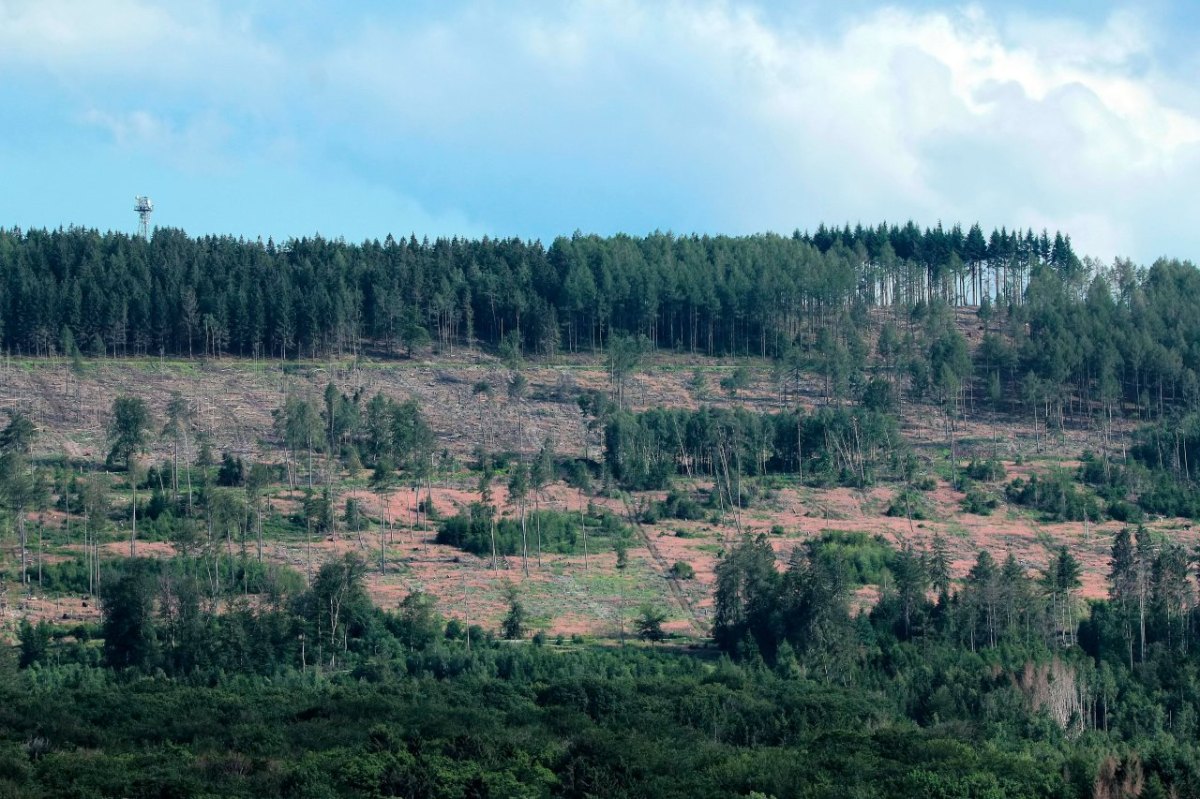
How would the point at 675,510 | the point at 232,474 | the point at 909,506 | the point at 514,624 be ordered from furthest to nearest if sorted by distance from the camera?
the point at 909,506, the point at 675,510, the point at 232,474, the point at 514,624

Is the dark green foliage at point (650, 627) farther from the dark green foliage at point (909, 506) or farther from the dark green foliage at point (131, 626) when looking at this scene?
the dark green foliage at point (909, 506)

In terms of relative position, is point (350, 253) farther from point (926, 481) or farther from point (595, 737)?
point (595, 737)

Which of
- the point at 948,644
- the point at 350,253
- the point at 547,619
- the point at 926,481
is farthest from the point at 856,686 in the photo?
the point at 350,253

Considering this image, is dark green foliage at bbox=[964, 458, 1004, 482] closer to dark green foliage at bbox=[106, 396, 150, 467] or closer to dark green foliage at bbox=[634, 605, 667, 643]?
dark green foliage at bbox=[634, 605, 667, 643]

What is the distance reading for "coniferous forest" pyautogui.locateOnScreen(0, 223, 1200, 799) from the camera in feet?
212

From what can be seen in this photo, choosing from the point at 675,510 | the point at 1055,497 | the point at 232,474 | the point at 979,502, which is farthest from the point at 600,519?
the point at 1055,497

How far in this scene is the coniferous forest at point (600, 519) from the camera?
64.6 m

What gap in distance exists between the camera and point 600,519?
111 meters

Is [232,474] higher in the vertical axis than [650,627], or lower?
higher

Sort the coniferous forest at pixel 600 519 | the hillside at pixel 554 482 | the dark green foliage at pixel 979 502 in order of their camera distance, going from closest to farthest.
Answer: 1. the coniferous forest at pixel 600 519
2. the hillside at pixel 554 482
3. the dark green foliage at pixel 979 502

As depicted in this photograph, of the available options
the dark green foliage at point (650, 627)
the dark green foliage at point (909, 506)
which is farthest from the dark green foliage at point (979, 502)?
the dark green foliage at point (650, 627)

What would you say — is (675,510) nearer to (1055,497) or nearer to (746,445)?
(746,445)

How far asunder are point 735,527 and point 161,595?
135ft

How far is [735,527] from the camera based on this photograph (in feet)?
366
